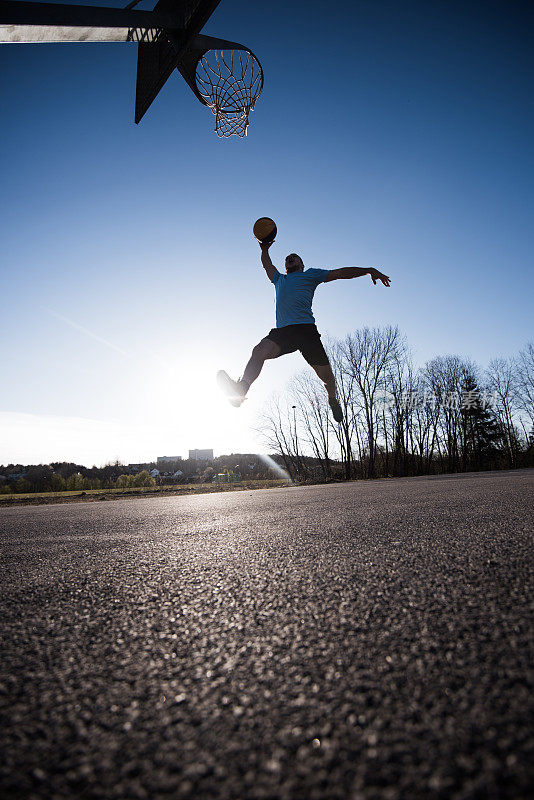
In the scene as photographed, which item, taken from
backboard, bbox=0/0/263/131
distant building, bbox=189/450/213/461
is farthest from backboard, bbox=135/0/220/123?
distant building, bbox=189/450/213/461

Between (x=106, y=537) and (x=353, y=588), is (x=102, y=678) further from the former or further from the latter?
(x=106, y=537)

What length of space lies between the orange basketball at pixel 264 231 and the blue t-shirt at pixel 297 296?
839 mm

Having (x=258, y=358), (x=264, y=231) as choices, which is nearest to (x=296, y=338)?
(x=258, y=358)

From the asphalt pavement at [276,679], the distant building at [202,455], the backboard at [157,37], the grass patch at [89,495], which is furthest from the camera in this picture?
the distant building at [202,455]

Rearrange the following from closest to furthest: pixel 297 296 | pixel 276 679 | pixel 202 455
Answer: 1. pixel 276 679
2. pixel 297 296
3. pixel 202 455

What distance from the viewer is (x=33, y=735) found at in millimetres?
790

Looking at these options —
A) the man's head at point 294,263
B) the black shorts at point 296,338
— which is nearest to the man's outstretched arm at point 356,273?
the man's head at point 294,263

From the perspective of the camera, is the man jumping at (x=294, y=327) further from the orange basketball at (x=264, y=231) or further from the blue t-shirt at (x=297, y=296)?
the orange basketball at (x=264, y=231)

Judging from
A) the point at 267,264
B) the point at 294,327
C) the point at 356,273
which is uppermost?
the point at 267,264

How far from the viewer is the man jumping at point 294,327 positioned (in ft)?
16.8

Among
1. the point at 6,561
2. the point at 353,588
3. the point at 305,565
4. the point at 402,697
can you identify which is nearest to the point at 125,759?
the point at 402,697

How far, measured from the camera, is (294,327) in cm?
514

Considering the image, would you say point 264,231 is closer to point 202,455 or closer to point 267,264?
point 267,264

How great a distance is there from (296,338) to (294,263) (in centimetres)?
122
